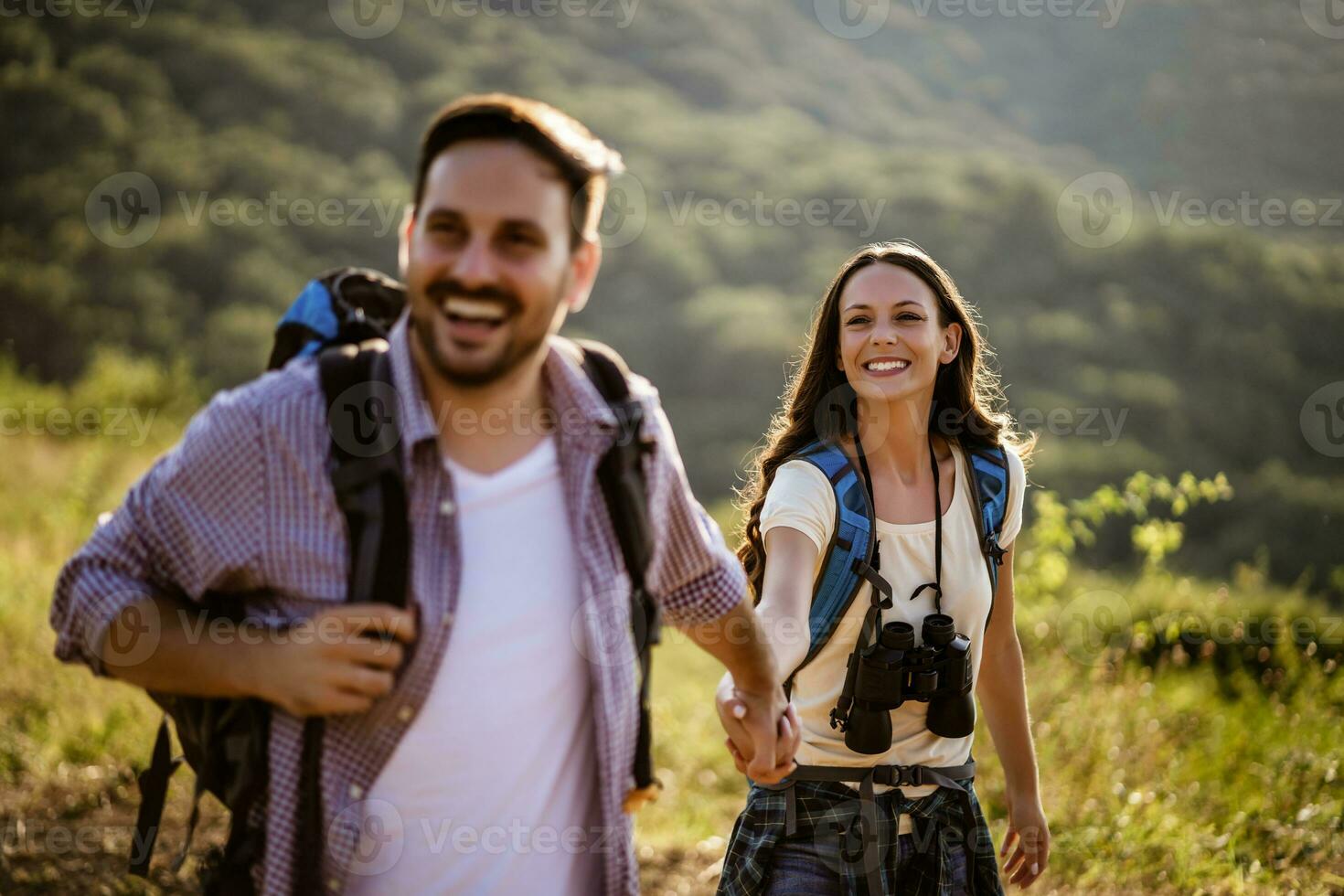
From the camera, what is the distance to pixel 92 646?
1619 mm

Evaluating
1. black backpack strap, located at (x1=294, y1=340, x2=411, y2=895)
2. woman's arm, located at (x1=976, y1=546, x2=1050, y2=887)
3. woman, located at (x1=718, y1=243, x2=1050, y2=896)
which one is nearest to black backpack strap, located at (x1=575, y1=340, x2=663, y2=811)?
black backpack strap, located at (x1=294, y1=340, x2=411, y2=895)

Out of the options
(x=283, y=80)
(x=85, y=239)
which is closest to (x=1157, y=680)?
(x=85, y=239)

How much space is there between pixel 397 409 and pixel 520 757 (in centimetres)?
56

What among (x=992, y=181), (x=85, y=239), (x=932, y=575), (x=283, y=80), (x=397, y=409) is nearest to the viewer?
(x=397, y=409)

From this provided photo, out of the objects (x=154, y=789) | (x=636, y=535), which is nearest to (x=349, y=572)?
(x=636, y=535)

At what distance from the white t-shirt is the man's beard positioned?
0.48 feet

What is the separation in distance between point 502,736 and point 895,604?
1457 mm

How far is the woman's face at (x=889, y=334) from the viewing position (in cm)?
326

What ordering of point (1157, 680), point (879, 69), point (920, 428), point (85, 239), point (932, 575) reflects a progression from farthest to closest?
point (879, 69) < point (85, 239) < point (1157, 680) < point (920, 428) < point (932, 575)

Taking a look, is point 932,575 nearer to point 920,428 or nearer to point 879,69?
point 920,428

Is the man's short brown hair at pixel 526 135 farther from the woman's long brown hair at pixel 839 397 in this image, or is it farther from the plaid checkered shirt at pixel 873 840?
the plaid checkered shirt at pixel 873 840

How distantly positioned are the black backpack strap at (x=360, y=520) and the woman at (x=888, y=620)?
4.05 ft

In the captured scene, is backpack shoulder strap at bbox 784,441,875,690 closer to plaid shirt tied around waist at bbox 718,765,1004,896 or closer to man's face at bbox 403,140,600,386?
plaid shirt tied around waist at bbox 718,765,1004,896

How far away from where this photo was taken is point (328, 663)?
161 cm
